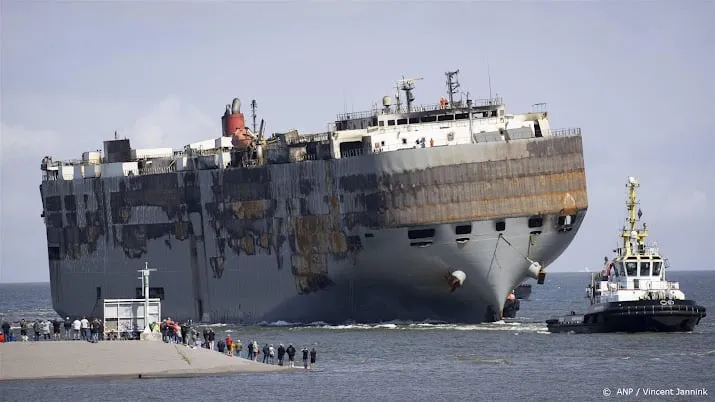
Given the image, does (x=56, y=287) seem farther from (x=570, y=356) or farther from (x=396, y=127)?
(x=570, y=356)

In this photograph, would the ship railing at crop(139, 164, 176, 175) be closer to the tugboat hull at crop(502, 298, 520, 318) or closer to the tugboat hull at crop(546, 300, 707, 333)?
the tugboat hull at crop(502, 298, 520, 318)

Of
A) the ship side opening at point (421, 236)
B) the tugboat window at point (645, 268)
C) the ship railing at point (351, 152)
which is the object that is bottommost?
the tugboat window at point (645, 268)

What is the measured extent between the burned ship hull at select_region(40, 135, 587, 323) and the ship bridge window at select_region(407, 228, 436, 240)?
81mm

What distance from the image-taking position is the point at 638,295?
9188 cm

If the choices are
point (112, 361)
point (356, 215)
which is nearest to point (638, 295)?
point (356, 215)

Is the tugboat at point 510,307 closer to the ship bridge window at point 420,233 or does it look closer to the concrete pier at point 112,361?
the ship bridge window at point 420,233

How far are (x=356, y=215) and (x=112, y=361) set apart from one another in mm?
28424

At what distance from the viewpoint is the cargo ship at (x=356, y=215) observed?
9831cm

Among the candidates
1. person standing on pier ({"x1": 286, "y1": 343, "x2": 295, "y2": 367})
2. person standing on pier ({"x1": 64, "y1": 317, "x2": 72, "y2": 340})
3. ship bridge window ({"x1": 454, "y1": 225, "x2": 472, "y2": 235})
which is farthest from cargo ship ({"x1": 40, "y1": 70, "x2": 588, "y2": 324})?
person standing on pier ({"x1": 286, "y1": 343, "x2": 295, "y2": 367})

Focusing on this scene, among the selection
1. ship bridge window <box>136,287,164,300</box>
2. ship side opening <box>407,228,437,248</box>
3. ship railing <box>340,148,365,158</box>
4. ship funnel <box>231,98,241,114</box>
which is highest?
ship funnel <box>231,98,241,114</box>

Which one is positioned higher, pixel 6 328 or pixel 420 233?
pixel 420 233

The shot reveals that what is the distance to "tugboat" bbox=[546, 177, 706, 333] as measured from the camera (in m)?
91.2

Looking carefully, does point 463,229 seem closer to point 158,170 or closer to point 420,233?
point 420,233

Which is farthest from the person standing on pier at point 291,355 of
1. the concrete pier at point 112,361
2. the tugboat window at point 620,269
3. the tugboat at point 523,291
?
the tugboat at point 523,291
